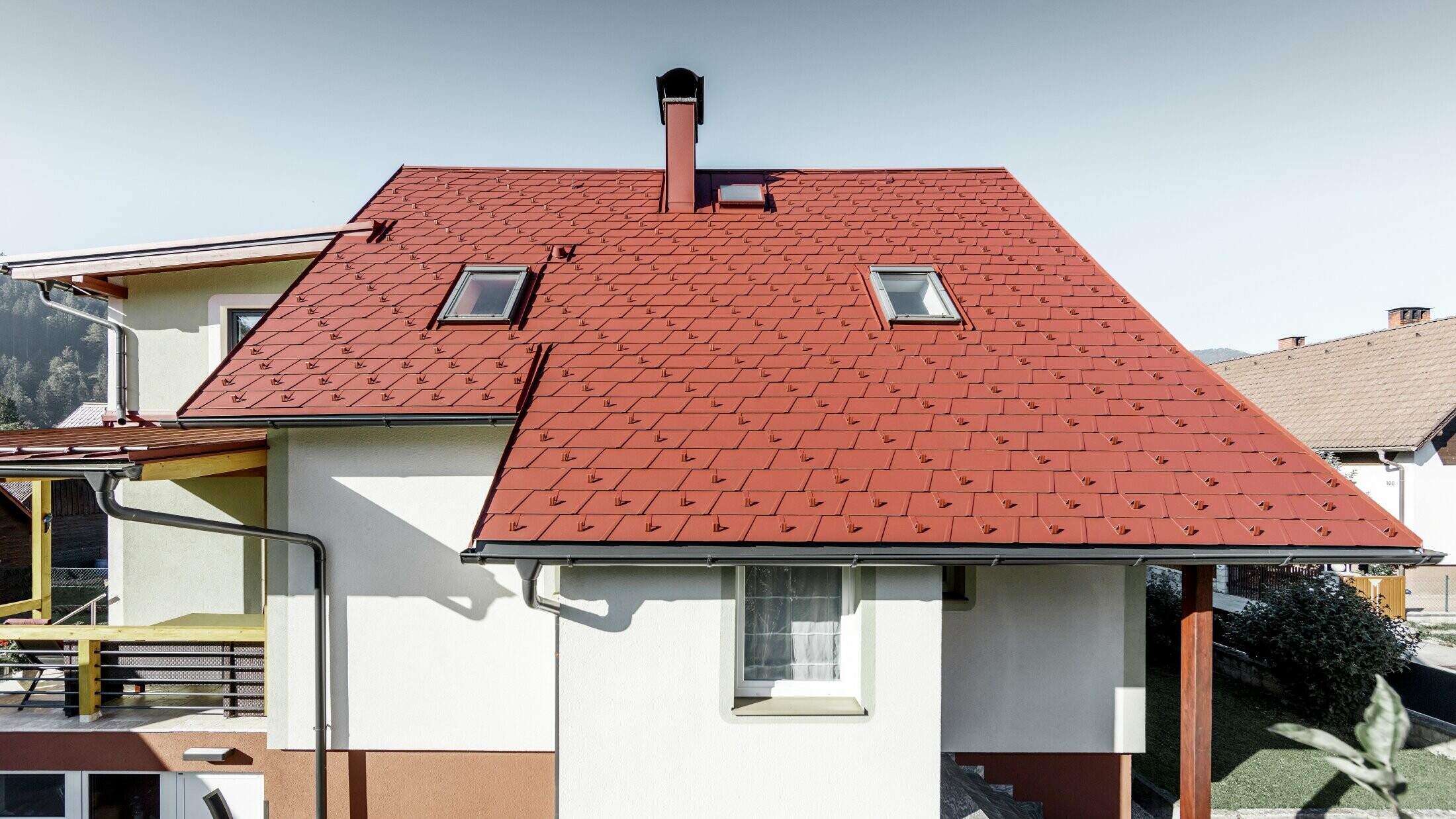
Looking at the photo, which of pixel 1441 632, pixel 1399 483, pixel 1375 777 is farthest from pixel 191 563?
pixel 1399 483

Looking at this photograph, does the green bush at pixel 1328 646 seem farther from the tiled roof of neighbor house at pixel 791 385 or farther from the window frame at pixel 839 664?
the window frame at pixel 839 664

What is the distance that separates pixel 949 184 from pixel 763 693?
7.60 metres

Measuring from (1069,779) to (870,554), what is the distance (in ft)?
Answer: 11.7

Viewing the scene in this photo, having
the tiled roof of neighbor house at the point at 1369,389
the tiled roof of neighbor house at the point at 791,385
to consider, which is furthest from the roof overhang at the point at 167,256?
the tiled roof of neighbor house at the point at 1369,389

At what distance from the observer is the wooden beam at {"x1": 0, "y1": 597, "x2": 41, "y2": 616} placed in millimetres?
7414

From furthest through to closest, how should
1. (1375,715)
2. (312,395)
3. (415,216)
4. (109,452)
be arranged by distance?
(415,216) → (312,395) → (109,452) → (1375,715)

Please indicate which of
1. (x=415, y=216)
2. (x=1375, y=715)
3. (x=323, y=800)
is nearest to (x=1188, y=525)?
(x=1375, y=715)

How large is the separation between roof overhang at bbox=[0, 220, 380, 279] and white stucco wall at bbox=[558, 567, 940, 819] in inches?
239

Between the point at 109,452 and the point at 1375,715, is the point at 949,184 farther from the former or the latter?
the point at 109,452

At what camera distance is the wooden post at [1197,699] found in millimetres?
5234

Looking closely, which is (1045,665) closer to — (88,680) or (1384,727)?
(1384,727)

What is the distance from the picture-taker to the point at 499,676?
6090 millimetres

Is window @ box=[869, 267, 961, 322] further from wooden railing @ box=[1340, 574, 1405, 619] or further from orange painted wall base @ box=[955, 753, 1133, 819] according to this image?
wooden railing @ box=[1340, 574, 1405, 619]

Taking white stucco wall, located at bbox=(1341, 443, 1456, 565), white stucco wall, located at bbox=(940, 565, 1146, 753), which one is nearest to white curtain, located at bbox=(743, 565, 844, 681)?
white stucco wall, located at bbox=(940, 565, 1146, 753)
